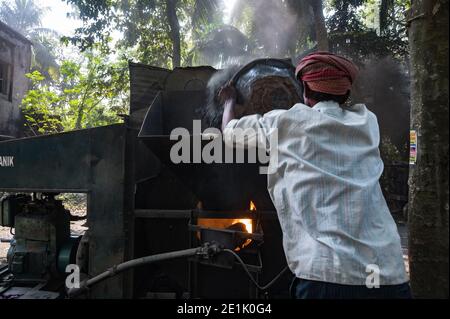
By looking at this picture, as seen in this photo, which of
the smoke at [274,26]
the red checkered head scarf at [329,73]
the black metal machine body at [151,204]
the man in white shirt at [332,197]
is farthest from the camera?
the smoke at [274,26]

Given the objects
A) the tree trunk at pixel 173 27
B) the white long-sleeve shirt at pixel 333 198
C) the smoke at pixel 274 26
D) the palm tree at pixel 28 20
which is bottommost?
the white long-sleeve shirt at pixel 333 198

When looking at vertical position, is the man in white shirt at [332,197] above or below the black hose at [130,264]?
above

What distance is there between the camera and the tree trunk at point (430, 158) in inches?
74.2

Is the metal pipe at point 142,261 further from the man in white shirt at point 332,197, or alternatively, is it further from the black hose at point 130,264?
the man in white shirt at point 332,197

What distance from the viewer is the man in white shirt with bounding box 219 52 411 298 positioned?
150 cm

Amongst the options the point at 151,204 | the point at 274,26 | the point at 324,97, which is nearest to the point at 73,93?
the point at 274,26

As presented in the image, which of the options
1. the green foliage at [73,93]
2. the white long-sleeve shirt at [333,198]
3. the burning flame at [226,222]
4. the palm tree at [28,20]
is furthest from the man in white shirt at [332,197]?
the palm tree at [28,20]

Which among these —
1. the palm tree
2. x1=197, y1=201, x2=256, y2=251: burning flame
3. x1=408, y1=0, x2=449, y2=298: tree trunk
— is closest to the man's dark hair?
x1=408, y1=0, x2=449, y2=298: tree trunk

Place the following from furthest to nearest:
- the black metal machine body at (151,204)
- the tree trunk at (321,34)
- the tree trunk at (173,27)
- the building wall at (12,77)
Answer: the tree trunk at (173,27)
the building wall at (12,77)
the tree trunk at (321,34)
the black metal machine body at (151,204)

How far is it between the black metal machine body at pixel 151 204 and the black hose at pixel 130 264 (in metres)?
0.18

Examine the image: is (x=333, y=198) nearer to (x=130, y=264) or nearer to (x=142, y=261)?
(x=142, y=261)

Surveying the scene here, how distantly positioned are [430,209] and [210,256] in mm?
1380

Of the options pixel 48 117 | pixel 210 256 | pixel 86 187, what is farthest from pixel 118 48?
pixel 210 256
